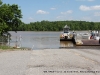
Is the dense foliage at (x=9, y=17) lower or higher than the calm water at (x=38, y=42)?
higher

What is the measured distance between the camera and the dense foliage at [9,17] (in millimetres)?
52969

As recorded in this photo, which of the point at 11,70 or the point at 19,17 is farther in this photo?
the point at 19,17

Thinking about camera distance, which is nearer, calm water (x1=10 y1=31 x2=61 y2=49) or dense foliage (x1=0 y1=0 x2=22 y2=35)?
calm water (x1=10 y1=31 x2=61 y2=49)

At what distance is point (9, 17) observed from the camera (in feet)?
183

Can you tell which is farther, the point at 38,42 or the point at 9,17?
the point at 38,42

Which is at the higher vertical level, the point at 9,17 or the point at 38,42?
the point at 9,17

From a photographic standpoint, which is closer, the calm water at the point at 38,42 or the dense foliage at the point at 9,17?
the calm water at the point at 38,42

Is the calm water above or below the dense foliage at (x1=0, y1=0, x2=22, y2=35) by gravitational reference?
below

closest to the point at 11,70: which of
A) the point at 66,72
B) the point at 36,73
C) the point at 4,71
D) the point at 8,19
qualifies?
the point at 4,71

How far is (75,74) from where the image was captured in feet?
29.8

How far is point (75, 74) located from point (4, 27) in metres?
44.1

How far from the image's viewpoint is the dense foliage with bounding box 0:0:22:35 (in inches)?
2085

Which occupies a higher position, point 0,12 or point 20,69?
point 0,12

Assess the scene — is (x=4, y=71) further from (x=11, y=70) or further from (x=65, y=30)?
(x=65, y=30)
